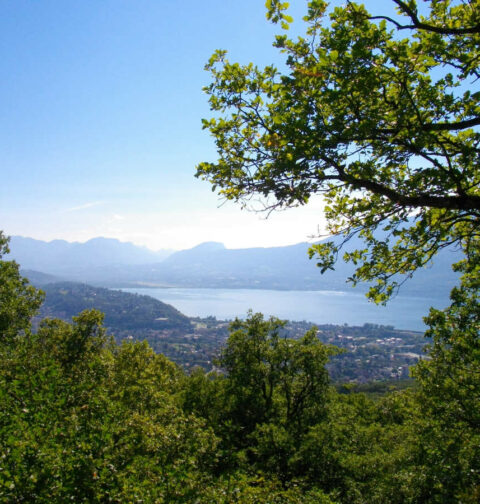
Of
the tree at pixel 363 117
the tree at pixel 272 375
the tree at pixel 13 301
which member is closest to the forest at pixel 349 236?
the tree at pixel 363 117

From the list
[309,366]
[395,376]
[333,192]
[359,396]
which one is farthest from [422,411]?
[395,376]

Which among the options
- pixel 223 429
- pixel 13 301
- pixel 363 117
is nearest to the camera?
pixel 363 117

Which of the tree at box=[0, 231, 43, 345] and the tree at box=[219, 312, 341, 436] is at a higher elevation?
the tree at box=[0, 231, 43, 345]

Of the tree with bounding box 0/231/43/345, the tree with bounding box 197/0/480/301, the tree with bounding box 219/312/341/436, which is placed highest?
the tree with bounding box 197/0/480/301

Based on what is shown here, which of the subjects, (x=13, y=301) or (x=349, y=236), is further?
(x=13, y=301)

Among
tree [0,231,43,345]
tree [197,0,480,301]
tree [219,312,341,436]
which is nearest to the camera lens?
tree [197,0,480,301]

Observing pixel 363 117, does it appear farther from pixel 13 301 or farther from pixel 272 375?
pixel 13 301

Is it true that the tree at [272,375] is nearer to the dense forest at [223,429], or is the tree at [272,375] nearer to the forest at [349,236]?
the dense forest at [223,429]

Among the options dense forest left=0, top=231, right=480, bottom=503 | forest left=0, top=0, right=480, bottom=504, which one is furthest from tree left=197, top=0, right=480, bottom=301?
dense forest left=0, top=231, right=480, bottom=503

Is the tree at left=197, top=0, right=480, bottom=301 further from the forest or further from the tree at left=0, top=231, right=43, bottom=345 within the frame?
the tree at left=0, top=231, right=43, bottom=345

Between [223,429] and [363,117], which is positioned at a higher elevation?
[363,117]

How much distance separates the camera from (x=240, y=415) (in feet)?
54.9

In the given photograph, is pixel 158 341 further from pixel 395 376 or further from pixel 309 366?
pixel 309 366

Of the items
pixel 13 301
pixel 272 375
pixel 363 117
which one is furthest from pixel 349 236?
pixel 13 301
